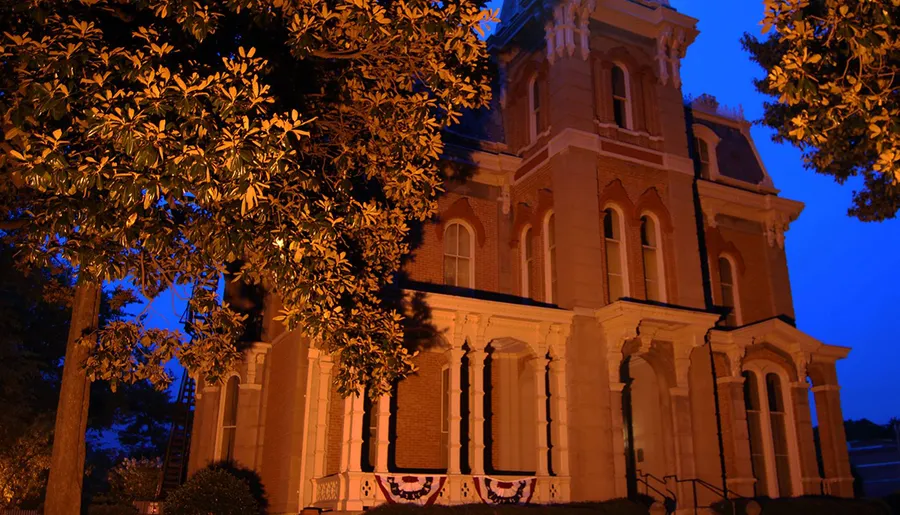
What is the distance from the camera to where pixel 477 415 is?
54.0 ft

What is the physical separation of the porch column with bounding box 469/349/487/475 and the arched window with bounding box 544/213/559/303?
3665 millimetres

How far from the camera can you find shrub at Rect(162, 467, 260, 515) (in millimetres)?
15883

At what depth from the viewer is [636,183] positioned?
2030 centimetres

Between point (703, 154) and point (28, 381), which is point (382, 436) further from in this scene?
point (28, 381)

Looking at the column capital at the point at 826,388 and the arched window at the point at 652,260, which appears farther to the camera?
the column capital at the point at 826,388

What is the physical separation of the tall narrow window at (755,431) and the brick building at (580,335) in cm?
5

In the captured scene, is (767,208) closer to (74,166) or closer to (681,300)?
(681,300)

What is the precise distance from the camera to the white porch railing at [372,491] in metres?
14.9

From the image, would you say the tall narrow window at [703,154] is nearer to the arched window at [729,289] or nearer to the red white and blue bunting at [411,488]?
the arched window at [729,289]

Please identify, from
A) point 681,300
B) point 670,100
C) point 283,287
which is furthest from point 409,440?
point 670,100

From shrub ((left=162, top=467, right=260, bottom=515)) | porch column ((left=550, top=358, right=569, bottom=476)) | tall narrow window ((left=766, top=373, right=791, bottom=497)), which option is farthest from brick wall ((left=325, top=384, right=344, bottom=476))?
tall narrow window ((left=766, top=373, right=791, bottom=497))

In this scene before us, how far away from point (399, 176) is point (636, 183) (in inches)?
399

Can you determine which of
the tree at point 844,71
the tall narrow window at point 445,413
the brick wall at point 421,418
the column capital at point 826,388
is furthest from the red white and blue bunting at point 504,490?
the column capital at point 826,388

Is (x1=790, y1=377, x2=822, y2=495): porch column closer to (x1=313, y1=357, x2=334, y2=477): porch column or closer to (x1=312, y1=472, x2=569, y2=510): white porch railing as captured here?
(x1=312, y1=472, x2=569, y2=510): white porch railing
